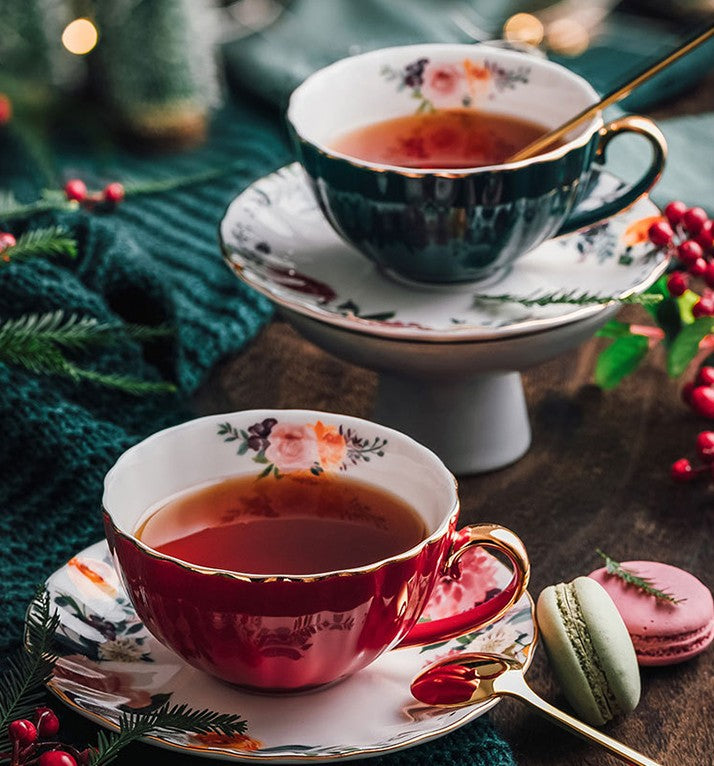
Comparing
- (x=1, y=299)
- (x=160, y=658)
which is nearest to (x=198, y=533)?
(x=160, y=658)

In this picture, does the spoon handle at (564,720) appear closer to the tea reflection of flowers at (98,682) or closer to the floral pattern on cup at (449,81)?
the tea reflection of flowers at (98,682)

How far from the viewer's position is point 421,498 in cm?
66

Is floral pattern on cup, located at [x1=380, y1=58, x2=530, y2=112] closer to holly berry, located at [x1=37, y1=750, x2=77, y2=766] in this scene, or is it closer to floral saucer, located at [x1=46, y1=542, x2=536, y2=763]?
floral saucer, located at [x1=46, y1=542, x2=536, y2=763]

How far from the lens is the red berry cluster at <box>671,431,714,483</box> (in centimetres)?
87

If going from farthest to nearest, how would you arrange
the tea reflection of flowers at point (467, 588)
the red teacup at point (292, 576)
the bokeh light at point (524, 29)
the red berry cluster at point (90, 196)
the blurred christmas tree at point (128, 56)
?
the bokeh light at point (524, 29)
the blurred christmas tree at point (128, 56)
the red berry cluster at point (90, 196)
the tea reflection of flowers at point (467, 588)
the red teacup at point (292, 576)

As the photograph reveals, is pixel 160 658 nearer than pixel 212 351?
Yes

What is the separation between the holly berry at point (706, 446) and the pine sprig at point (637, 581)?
0.52ft

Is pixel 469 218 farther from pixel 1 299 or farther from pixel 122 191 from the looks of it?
pixel 122 191

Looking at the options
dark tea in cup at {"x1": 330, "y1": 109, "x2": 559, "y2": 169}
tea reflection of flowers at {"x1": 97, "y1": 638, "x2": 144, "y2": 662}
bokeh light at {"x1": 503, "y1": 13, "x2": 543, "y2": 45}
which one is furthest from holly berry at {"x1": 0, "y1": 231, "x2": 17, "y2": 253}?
bokeh light at {"x1": 503, "y1": 13, "x2": 543, "y2": 45}

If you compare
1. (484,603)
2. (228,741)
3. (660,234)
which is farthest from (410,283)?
(228,741)

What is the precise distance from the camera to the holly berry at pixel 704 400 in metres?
0.92

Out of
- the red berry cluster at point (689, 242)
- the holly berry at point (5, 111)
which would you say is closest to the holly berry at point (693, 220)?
the red berry cluster at point (689, 242)

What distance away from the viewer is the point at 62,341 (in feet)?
2.87

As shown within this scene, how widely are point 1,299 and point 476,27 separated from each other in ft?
2.82
